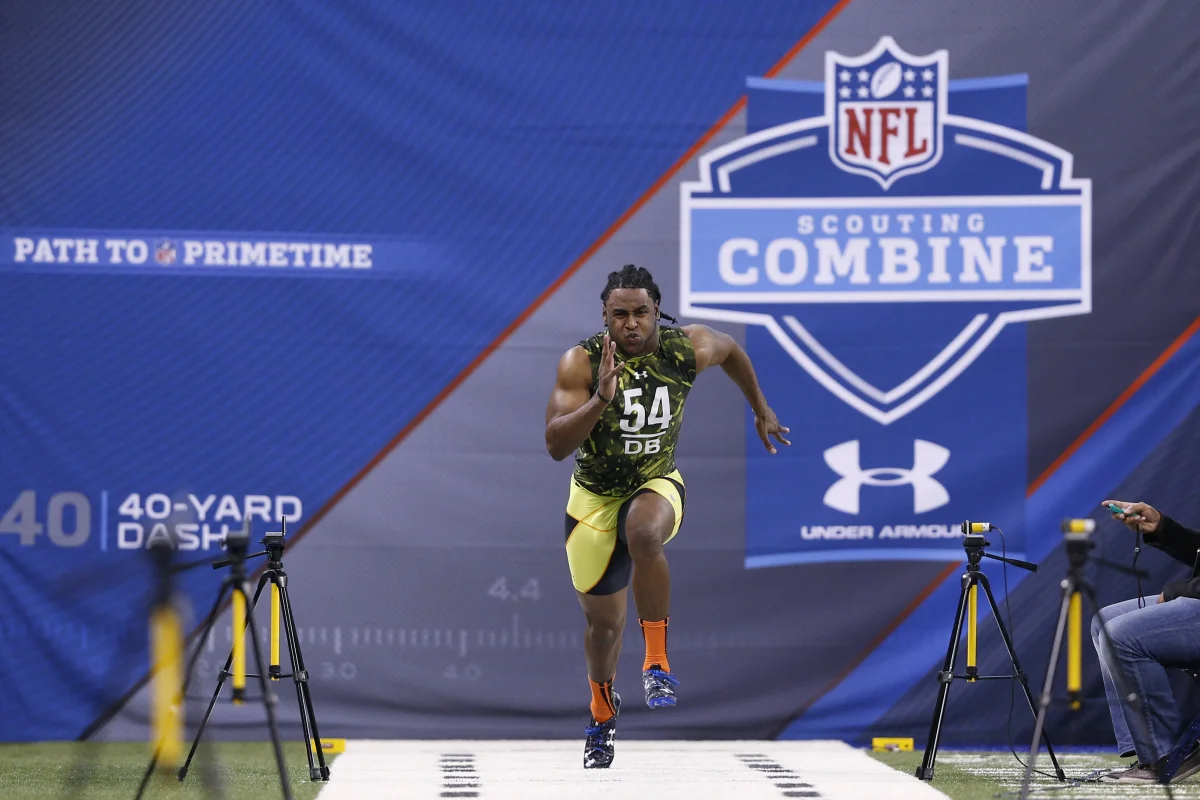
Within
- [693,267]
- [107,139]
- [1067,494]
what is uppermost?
[107,139]

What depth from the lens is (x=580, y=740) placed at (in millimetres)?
5652

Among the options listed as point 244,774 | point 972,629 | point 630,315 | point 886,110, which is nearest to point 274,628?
point 244,774

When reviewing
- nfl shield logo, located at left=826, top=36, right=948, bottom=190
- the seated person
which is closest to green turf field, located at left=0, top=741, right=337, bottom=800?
the seated person

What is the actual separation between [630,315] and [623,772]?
153 centimetres

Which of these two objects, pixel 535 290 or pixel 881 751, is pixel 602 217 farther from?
pixel 881 751

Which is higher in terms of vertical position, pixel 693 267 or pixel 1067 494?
pixel 693 267

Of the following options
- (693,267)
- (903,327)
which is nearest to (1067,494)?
(903,327)

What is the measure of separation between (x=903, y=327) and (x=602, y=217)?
50.8 inches

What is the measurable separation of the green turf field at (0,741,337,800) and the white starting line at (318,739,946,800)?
0.20 metres

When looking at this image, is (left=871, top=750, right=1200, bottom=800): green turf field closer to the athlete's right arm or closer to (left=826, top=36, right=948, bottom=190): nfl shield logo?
the athlete's right arm

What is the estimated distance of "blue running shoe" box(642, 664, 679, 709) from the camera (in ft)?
14.2

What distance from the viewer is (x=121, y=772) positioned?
4707mm

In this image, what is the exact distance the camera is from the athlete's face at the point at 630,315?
4598mm

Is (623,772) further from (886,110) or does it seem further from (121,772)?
(886,110)
